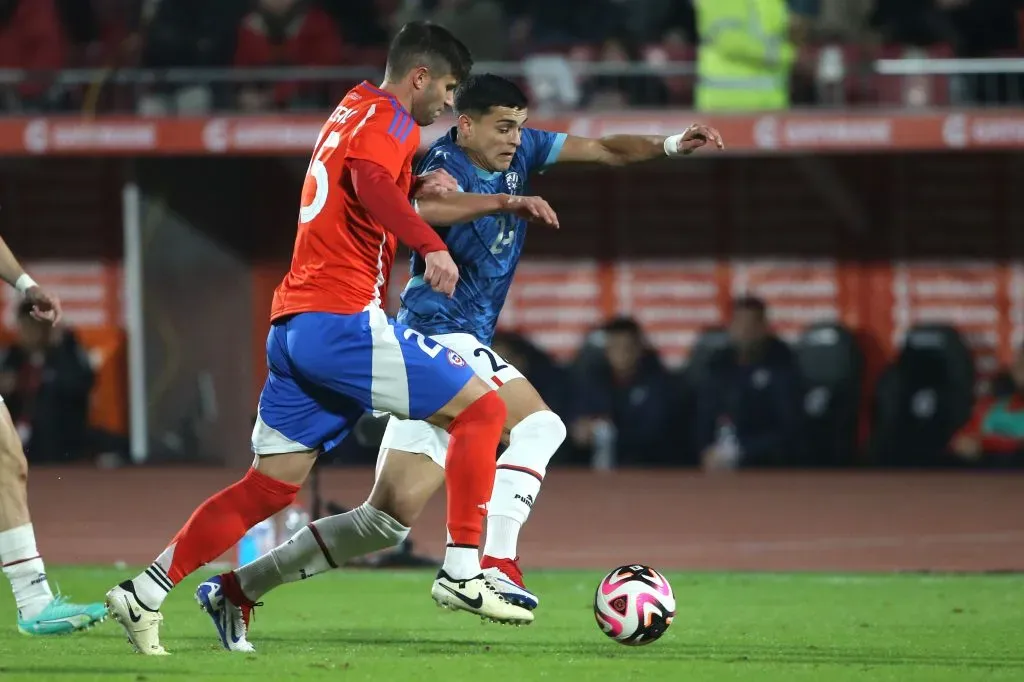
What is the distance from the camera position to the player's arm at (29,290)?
645cm

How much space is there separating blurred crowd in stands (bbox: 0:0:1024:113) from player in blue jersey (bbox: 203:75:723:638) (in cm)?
731

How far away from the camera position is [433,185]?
6.31m

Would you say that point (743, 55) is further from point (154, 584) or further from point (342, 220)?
point (154, 584)

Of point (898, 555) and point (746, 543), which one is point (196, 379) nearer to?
point (746, 543)

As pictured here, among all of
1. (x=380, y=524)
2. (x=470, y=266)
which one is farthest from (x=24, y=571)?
(x=470, y=266)

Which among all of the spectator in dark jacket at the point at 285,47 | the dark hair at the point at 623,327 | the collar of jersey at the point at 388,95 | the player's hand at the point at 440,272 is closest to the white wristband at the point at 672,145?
the collar of jersey at the point at 388,95

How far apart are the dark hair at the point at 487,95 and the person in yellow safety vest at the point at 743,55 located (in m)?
7.43

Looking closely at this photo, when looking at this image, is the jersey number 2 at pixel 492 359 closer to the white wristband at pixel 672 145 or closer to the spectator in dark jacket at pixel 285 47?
the white wristband at pixel 672 145

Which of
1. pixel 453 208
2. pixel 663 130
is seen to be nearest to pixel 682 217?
pixel 663 130

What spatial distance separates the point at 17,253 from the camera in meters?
17.7

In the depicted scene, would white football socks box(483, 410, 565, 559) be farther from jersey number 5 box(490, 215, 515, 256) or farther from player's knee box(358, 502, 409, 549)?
jersey number 5 box(490, 215, 515, 256)

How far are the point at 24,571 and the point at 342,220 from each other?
1780 millimetres

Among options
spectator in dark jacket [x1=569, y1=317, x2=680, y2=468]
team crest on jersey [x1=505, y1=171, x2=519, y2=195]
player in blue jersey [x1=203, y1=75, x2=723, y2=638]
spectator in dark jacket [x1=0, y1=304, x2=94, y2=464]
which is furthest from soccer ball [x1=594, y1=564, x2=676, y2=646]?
spectator in dark jacket [x1=0, y1=304, x2=94, y2=464]

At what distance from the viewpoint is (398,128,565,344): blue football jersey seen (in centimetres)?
681
